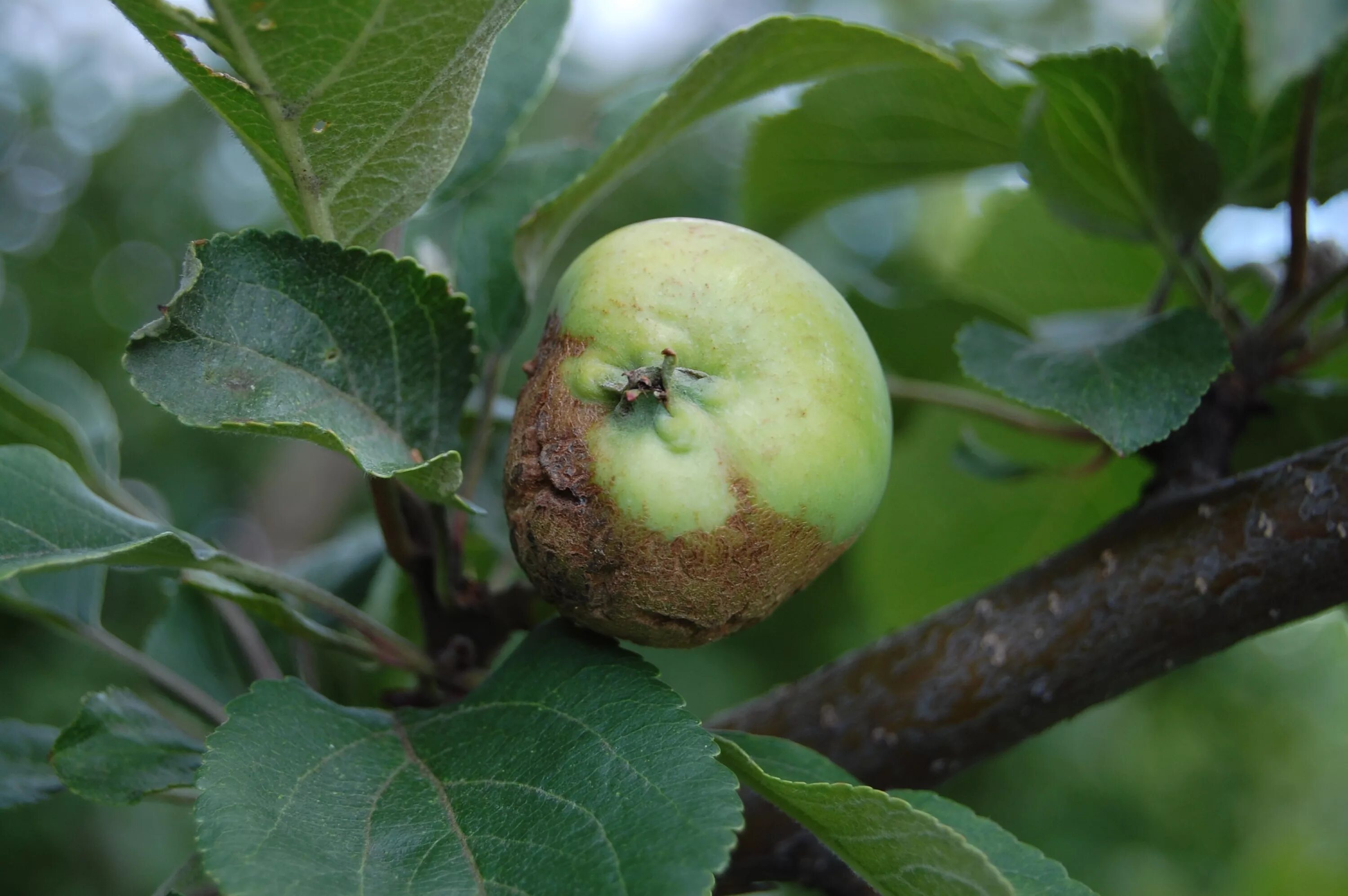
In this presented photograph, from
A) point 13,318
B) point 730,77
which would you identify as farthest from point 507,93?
point 13,318

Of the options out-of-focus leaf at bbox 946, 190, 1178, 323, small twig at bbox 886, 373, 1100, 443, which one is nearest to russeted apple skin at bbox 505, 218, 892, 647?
small twig at bbox 886, 373, 1100, 443

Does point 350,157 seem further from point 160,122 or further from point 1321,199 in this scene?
point 160,122

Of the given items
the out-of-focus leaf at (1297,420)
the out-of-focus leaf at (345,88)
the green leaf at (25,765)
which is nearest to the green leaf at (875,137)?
the out-of-focus leaf at (1297,420)

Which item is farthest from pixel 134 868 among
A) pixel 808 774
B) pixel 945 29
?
pixel 945 29

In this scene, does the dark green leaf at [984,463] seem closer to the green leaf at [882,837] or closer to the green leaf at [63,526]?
the green leaf at [882,837]

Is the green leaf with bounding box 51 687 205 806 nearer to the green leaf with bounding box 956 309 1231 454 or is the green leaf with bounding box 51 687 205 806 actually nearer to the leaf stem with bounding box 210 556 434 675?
the leaf stem with bounding box 210 556 434 675

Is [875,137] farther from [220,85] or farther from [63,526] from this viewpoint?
[63,526]
